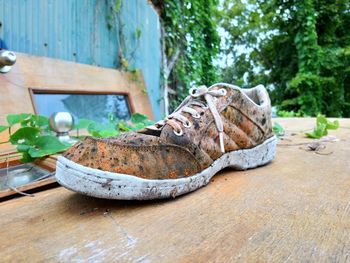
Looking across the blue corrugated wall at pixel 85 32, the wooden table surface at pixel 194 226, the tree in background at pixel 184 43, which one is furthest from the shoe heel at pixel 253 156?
the tree in background at pixel 184 43

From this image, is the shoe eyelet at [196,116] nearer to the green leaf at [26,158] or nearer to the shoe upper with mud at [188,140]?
the shoe upper with mud at [188,140]

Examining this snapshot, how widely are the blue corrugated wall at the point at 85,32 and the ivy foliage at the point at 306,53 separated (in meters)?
2.74

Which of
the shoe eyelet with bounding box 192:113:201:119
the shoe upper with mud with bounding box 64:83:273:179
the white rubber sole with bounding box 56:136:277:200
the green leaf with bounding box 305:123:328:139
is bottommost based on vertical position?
the green leaf with bounding box 305:123:328:139

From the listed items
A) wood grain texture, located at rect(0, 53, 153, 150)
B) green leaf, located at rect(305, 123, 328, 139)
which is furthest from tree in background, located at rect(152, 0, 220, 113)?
green leaf, located at rect(305, 123, 328, 139)

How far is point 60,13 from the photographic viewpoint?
5.21 feet

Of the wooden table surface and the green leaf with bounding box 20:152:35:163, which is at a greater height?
the wooden table surface

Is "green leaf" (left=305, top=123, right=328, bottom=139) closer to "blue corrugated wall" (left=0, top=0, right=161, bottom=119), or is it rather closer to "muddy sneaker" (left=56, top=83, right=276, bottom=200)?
"muddy sneaker" (left=56, top=83, right=276, bottom=200)

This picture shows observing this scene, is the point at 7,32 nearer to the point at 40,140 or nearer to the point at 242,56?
the point at 40,140

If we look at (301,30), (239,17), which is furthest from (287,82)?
(239,17)

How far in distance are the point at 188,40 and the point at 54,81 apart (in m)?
1.88

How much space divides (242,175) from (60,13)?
4.82 feet

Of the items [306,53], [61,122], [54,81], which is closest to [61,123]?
[61,122]

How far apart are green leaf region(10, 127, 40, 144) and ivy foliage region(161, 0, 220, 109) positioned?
2.09 m

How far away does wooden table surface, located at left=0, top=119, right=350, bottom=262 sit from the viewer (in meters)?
0.35
